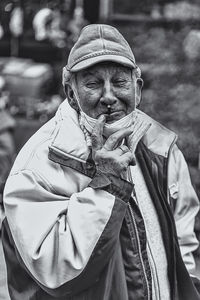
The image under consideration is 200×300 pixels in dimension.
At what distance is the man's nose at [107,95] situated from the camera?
264 cm

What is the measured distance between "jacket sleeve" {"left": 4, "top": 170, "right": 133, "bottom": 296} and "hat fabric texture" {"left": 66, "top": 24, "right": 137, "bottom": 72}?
0.46 meters

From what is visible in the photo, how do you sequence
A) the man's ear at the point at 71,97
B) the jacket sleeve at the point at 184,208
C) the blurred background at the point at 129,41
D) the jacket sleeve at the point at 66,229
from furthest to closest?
the blurred background at the point at 129,41
the jacket sleeve at the point at 184,208
the man's ear at the point at 71,97
the jacket sleeve at the point at 66,229

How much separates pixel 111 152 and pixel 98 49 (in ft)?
1.40

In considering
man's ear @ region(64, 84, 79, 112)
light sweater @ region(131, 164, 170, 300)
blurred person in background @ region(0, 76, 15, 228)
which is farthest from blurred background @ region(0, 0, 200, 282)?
man's ear @ region(64, 84, 79, 112)

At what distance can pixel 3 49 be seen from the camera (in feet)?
38.5

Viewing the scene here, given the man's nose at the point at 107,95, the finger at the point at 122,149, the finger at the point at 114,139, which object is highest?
the man's nose at the point at 107,95

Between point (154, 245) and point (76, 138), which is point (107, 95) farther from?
point (154, 245)

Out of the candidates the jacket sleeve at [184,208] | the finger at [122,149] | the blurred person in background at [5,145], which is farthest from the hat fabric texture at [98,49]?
the blurred person in background at [5,145]

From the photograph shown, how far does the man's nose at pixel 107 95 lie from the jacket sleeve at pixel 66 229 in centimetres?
31

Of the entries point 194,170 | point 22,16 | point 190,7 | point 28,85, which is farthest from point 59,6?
point 194,170

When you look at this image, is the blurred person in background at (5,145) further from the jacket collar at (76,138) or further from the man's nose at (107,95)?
the man's nose at (107,95)

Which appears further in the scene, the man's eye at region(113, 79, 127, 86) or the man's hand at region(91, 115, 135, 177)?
the man's eye at region(113, 79, 127, 86)

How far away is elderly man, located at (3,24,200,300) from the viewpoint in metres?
2.45

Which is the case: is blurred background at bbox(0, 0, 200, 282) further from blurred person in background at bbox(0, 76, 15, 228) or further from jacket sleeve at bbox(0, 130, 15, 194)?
jacket sleeve at bbox(0, 130, 15, 194)
